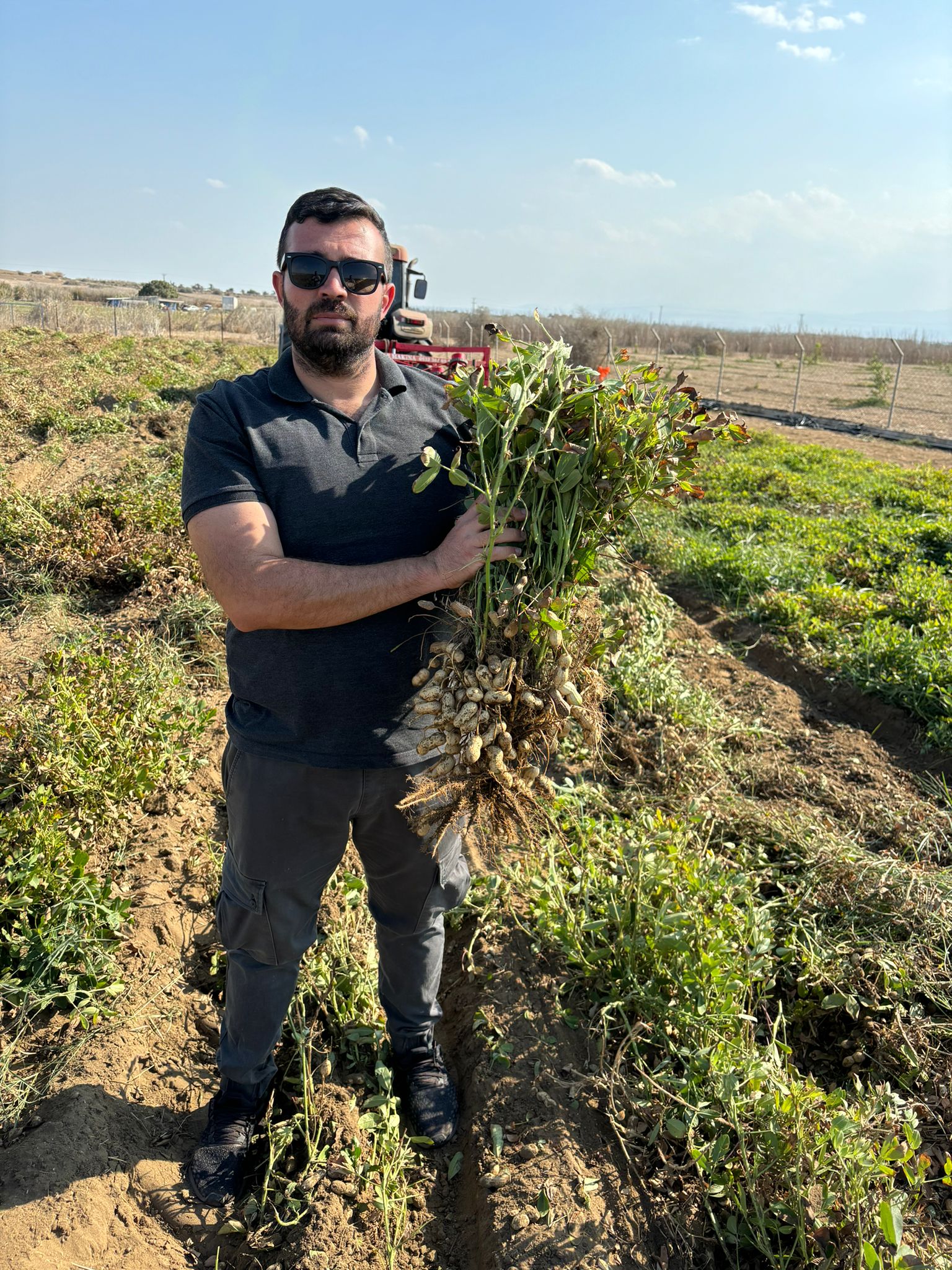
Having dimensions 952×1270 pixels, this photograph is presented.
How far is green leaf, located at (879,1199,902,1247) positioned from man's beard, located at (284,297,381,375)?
223 cm

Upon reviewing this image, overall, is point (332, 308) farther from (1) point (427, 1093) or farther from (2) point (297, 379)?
(1) point (427, 1093)

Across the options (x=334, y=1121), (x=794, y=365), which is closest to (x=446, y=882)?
(x=334, y=1121)

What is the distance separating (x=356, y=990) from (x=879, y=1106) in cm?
163

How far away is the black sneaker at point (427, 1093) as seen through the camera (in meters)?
2.40

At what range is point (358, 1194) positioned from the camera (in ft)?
7.25

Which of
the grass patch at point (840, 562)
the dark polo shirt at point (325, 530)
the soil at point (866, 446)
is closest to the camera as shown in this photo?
the dark polo shirt at point (325, 530)

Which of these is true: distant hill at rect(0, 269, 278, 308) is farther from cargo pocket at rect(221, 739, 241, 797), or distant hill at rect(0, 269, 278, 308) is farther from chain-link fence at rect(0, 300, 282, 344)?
cargo pocket at rect(221, 739, 241, 797)

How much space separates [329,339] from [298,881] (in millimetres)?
1389

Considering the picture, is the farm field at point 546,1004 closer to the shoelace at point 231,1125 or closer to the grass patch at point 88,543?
the shoelace at point 231,1125

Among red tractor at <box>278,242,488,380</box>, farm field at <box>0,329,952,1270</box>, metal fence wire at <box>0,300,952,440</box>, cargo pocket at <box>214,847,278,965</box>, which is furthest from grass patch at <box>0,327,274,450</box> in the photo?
cargo pocket at <box>214,847,278,965</box>

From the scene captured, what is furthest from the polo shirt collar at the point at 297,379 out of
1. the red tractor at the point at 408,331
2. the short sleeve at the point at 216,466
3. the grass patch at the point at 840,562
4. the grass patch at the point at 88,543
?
the red tractor at the point at 408,331

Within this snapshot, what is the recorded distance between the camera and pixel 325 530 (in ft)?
6.42

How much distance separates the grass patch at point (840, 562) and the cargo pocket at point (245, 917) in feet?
12.4

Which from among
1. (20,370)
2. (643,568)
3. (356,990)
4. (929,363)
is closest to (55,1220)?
(356,990)
